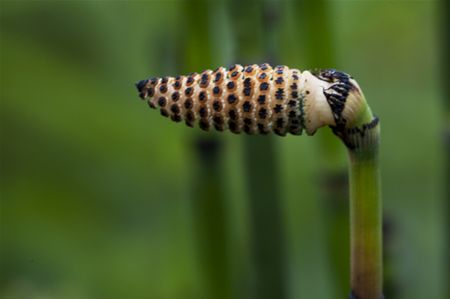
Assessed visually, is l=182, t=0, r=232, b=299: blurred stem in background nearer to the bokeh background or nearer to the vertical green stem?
the bokeh background

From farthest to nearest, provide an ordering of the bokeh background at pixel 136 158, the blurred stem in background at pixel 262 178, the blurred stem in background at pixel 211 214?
the bokeh background at pixel 136 158
the blurred stem in background at pixel 211 214
the blurred stem in background at pixel 262 178

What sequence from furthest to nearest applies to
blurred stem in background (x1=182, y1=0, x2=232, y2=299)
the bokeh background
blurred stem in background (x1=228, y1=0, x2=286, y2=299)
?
the bokeh background, blurred stem in background (x1=182, y1=0, x2=232, y2=299), blurred stem in background (x1=228, y1=0, x2=286, y2=299)

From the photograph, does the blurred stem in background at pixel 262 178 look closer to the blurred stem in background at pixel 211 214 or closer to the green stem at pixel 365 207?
the blurred stem in background at pixel 211 214

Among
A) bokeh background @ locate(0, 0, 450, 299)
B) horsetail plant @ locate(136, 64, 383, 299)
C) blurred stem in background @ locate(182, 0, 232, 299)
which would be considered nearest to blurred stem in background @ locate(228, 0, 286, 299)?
blurred stem in background @ locate(182, 0, 232, 299)

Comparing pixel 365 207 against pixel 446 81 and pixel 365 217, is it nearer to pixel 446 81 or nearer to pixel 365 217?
pixel 365 217

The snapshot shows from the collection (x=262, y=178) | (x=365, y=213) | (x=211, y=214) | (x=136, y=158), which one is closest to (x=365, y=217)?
(x=365, y=213)

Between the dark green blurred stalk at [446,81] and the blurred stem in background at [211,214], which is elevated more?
the dark green blurred stalk at [446,81]

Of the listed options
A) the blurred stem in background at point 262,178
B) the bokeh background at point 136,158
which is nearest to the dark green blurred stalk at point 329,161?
the blurred stem in background at point 262,178
